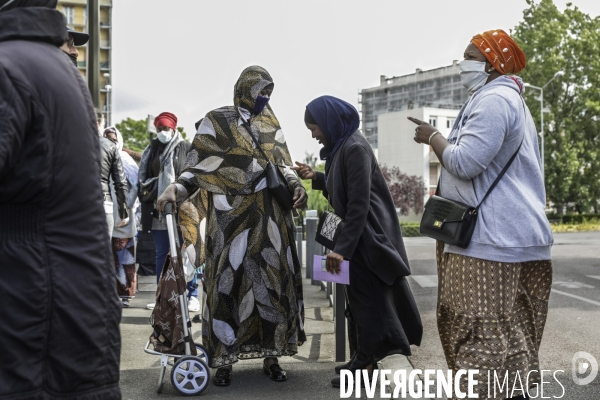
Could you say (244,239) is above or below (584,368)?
above

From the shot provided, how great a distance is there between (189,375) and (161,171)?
4410 millimetres

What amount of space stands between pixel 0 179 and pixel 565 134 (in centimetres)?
5948

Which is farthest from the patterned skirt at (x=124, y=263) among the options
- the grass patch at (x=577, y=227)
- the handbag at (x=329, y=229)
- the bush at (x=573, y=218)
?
the bush at (x=573, y=218)

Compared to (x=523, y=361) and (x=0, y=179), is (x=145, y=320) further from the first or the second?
(x=0, y=179)

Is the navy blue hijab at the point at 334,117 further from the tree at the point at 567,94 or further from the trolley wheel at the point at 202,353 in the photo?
the tree at the point at 567,94

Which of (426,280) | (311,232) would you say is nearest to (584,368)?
(311,232)

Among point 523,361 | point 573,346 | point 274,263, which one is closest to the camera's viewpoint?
point 523,361

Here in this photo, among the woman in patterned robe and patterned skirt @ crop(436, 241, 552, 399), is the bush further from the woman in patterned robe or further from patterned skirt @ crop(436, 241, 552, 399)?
patterned skirt @ crop(436, 241, 552, 399)

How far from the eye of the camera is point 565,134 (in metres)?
58.7

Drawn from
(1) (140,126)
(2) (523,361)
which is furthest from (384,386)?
(1) (140,126)

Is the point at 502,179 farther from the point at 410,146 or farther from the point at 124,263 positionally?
the point at 410,146

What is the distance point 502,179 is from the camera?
4121 mm

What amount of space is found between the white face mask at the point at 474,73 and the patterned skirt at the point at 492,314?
32.6 inches

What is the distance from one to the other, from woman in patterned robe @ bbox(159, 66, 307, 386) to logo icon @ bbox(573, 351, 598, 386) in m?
1.87
